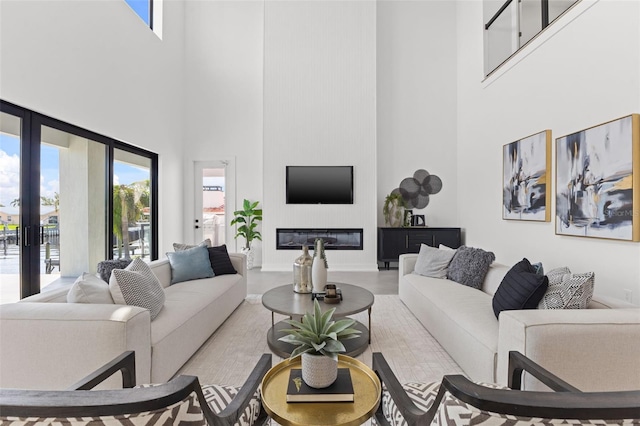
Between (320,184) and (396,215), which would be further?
(396,215)

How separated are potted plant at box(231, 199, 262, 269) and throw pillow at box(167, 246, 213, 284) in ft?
8.97

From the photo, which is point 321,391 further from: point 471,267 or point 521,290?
point 471,267

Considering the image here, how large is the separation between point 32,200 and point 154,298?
7.13ft

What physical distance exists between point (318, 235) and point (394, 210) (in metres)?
1.55

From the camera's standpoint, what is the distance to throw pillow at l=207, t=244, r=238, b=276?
12.1 feet

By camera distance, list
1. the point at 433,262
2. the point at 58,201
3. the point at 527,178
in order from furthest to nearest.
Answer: the point at 527,178
the point at 58,201
the point at 433,262

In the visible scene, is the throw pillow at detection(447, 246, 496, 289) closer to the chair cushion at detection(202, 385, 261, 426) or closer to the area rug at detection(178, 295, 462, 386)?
the area rug at detection(178, 295, 462, 386)

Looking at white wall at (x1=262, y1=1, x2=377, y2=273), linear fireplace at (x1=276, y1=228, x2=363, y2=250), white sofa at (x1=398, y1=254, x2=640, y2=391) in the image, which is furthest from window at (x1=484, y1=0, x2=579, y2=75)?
linear fireplace at (x1=276, y1=228, x2=363, y2=250)

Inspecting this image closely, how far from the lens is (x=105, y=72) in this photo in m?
4.23

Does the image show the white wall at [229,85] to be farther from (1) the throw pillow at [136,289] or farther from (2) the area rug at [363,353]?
(1) the throw pillow at [136,289]

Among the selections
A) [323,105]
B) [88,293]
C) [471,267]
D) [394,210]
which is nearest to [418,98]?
[323,105]

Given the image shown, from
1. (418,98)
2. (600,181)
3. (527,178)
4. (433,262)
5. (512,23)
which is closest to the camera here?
(600,181)

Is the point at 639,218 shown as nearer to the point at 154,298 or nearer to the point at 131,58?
the point at 154,298

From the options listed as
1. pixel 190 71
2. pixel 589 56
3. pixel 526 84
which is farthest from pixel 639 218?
pixel 190 71
